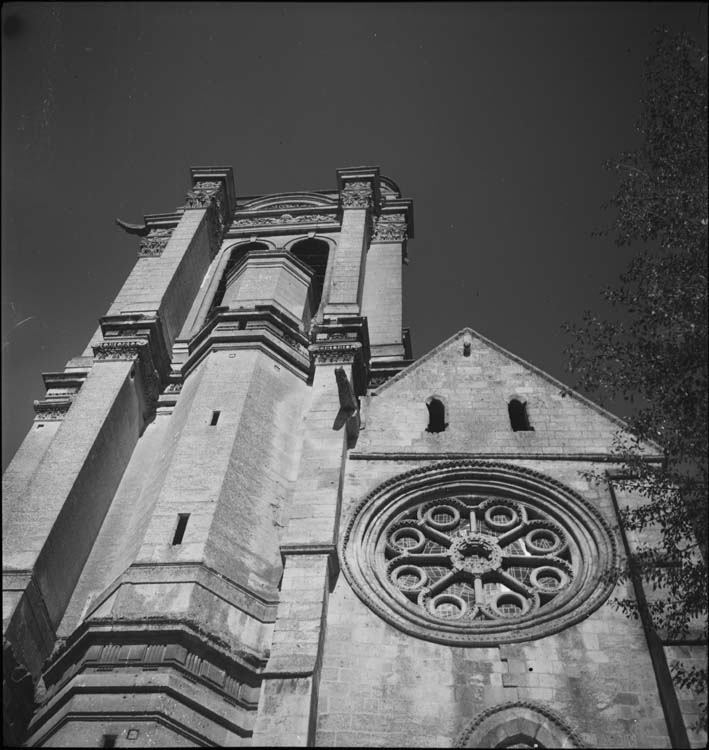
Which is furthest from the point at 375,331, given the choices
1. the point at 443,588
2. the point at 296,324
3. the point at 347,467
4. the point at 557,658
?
the point at 557,658

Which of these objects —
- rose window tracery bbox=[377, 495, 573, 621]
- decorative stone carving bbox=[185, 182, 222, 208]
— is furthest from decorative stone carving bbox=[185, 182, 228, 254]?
rose window tracery bbox=[377, 495, 573, 621]

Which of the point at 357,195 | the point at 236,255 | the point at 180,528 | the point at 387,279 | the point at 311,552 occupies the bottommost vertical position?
the point at 311,552

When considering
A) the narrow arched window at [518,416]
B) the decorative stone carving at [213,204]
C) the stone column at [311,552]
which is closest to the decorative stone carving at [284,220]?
the decorative stone carving at [213,204]

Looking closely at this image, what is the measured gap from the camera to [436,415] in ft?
54.8

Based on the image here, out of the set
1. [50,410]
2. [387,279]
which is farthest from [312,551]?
[387,279]

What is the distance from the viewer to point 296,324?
18734mm

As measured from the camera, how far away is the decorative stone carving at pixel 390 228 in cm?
2791

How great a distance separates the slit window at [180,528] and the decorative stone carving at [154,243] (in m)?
12.1

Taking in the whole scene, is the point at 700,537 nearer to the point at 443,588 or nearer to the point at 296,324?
the point at 443,588

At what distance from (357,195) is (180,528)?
16.4m

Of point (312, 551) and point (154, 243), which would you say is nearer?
point (312, 551)

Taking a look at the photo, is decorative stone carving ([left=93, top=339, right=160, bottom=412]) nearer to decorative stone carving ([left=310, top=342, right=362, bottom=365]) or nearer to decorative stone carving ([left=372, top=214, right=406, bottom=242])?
decorative stone carving ([left=310, top=342, right=362, bottom=365])

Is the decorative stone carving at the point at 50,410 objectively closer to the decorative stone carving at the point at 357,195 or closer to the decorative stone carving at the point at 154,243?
the decorative stone carving at the point at 154,243

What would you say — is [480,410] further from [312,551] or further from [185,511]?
[185,511]
